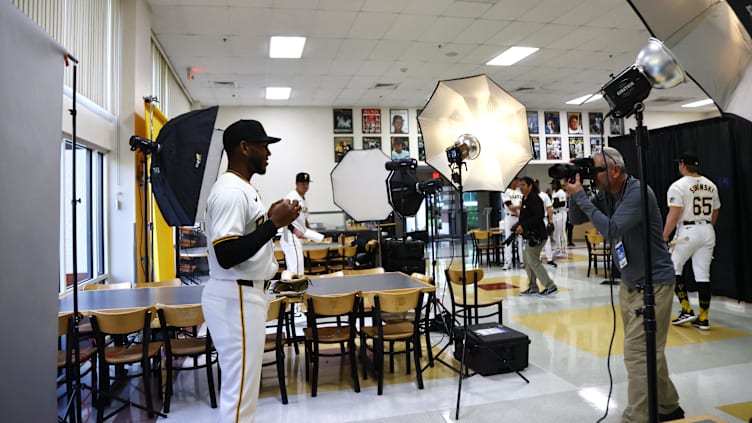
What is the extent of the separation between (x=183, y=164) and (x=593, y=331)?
466cm

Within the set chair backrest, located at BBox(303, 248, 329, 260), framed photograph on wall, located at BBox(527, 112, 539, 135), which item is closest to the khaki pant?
chair backrest, located at BBox(303, 248, 329, 260)

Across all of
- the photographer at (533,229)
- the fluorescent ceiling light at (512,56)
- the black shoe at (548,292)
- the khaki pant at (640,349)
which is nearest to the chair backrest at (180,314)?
the khaki pant at (640,349)

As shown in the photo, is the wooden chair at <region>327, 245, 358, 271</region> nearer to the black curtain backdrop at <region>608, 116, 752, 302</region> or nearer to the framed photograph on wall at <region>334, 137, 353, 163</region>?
the black curtain backdrop at <region>608, 116, 752, 302</region>

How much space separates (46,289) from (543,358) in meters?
3.97

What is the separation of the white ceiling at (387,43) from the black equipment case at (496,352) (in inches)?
173

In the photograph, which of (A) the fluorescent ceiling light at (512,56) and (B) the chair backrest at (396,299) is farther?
(A) the fluorescent ceiling light at (512,56)

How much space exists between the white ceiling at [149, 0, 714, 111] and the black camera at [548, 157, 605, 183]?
444 centimetres

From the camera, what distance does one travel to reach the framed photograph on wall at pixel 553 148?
48.8 feet

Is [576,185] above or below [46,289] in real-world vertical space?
above

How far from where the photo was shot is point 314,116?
1345 cm

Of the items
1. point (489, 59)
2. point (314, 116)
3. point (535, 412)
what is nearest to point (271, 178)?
point (314, 116)

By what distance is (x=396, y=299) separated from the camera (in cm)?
352

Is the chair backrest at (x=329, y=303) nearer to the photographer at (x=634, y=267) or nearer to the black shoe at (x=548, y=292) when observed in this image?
the photographer at (x=634, y=267)

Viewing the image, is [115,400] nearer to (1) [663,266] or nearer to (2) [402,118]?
(1) [663,266]
